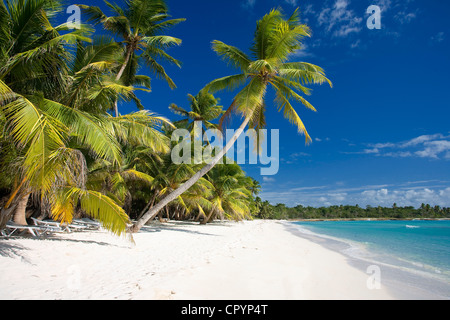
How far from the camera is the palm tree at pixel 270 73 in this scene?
890cm

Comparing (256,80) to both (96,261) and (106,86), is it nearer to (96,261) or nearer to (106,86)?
(106,86)

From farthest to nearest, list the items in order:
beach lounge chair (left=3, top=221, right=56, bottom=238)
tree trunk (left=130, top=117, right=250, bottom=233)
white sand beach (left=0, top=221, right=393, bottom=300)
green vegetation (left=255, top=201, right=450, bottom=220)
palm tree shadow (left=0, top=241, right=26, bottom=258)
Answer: green vegetation (left=255, top=201, right=450, bottom=220), tree trunk (left=130, top=117, right=250, bottom=233), beach lounge chair (left=3, top=221, right=56, bottom=238), palm tree shadow (left=0, top=241, right=26, bottom=258), white sand beach (left=0, top=221, right=393, bottom=300)

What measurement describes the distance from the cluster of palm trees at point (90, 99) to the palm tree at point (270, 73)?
42 millimetres

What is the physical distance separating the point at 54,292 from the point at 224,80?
9303 millimetres

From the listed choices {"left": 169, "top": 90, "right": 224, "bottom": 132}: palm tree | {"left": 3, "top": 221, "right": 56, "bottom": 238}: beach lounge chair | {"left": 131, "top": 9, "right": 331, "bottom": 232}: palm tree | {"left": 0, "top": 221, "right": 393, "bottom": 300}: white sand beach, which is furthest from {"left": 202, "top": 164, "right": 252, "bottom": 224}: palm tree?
{"left": 0, "top": 221, "right": 393, "bottom": 300}: white sand beach

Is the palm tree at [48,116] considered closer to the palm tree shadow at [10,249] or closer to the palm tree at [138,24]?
the palm tree shadow at [10,249]

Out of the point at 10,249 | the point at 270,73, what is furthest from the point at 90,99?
the point at 270,73

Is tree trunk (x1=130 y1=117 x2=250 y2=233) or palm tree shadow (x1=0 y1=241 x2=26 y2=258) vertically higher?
tree trunk (x1=130 y1=117 x2=250 y2=233)

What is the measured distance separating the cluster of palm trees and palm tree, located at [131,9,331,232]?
42 millimetres

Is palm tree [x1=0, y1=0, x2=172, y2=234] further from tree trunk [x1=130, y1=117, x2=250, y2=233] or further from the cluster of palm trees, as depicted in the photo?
tree trunk [x1=130, y1=117, x2=250, y2=233]

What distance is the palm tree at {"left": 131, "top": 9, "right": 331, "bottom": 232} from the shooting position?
8898 millimetres

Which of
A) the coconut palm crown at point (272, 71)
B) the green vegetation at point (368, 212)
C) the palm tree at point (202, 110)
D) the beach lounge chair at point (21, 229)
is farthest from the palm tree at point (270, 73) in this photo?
the green vegetation at point (368, 212)

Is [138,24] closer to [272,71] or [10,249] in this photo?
[272,71]
